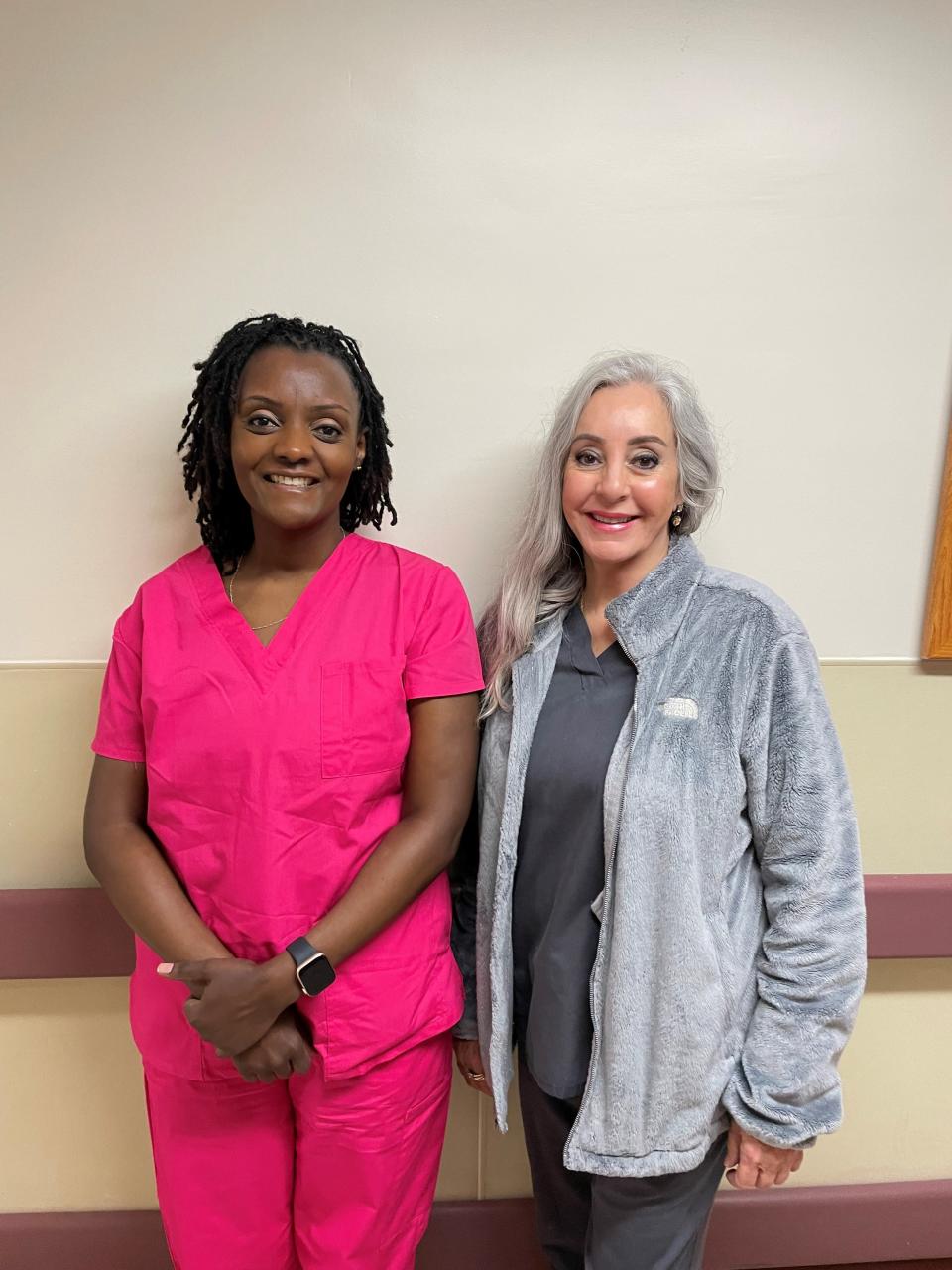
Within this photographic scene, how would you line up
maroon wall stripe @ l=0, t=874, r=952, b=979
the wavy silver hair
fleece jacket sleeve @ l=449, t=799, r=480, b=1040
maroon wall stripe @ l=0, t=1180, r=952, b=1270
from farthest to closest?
maroon wall stripe @ l=0, t=1180, r=952, b=1270 < maroon wall stripe @ l=0, t=874, r=952, b=979 < fleece jacket sleeve @ l=449, t=799, r=480, b=1040 < the wavy silver hair

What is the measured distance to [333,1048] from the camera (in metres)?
1.11

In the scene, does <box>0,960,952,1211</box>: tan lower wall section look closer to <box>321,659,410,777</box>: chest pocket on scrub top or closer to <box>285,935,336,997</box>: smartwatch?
<box>285,935,336,997</box>: smartwatch

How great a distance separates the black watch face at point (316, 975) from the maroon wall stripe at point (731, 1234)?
84 centimetres

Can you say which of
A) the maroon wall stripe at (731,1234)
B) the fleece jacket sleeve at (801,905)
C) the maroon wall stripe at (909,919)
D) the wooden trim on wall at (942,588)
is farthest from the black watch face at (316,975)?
the wooden trim on wall at (942,588)

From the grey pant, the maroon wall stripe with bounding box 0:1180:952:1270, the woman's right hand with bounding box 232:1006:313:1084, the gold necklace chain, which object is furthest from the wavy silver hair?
the maroon wall stripe with bounding box 0:1180:952:1270

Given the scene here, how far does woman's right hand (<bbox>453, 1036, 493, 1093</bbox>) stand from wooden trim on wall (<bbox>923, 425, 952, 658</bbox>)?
1.03 m

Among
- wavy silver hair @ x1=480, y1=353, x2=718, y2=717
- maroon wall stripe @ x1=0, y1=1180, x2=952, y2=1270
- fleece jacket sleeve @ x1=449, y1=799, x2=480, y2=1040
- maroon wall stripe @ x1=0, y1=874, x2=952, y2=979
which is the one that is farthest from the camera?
maroon wall stripe @ x1=0, y1=1180, x2=952, y2=1270

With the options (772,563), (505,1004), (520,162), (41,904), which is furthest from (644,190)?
(41,904)

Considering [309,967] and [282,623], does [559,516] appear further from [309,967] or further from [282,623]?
[309,967]

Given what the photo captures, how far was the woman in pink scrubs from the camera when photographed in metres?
1.09

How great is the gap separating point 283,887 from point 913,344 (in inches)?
52.6

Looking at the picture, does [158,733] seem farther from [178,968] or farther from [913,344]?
[913,344]

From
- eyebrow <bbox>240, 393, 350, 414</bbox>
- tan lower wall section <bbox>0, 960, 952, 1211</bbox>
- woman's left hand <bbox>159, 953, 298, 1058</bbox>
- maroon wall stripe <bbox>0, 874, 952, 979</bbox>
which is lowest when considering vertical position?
tan lower wall section <bbox>0, 960, 952, 1211</bbox>

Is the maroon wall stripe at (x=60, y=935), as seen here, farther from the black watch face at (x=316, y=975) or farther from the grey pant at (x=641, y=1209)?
the grey pant at (x=641, y=1209)
